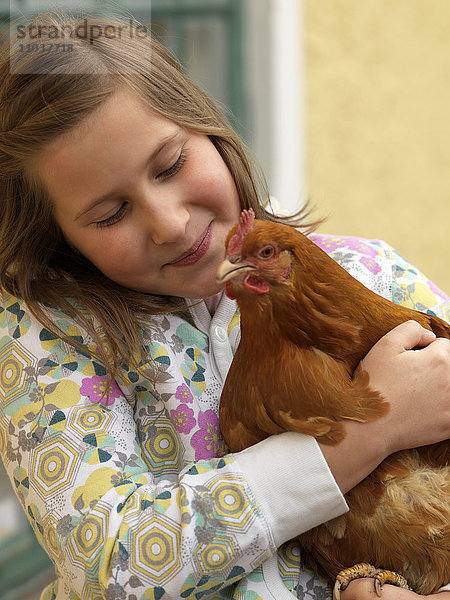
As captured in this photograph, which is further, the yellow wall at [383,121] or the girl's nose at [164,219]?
the yellow wall at [383,121]

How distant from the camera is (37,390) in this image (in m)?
1.05

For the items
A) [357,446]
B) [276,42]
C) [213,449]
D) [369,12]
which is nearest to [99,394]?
[213,449]

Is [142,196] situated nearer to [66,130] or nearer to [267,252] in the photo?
[66,130]

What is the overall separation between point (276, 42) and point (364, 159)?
683mm

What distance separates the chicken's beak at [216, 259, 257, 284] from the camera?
883 millimetres

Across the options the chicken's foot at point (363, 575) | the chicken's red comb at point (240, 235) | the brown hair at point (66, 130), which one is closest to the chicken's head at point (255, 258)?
the chicken's red comb at point (240, 235)

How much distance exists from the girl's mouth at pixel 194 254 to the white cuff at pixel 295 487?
1.20ft

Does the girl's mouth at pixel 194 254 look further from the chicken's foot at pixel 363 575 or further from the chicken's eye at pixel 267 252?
the chicken's foot at pixel 363 575

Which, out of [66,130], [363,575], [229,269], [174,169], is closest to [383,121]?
[174,169]

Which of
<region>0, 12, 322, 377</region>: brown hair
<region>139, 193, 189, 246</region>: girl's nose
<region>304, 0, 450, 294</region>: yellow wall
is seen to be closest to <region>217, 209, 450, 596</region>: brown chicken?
<region>139, 193, 189, 246</region>: girl's nose

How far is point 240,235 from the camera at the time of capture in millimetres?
926

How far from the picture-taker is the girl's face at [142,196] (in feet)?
3.41

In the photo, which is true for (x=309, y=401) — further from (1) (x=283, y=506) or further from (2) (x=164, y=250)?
(2) (x=164, y=250)

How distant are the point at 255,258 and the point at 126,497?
1.30ft
